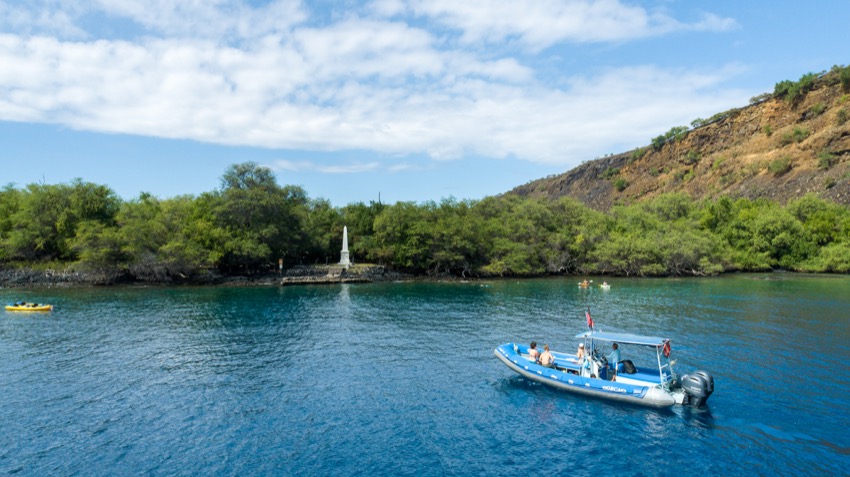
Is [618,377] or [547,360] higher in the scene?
[547,360]

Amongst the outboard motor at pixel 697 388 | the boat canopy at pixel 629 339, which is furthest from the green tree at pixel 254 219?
→ the outboard motor at pixel 697 388

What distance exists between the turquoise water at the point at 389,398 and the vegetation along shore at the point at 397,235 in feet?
90.0

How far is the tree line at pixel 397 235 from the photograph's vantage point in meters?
77.1

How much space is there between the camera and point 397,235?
88438 millimetres

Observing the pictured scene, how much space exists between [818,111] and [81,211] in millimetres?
179352

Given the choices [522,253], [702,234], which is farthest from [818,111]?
[522,253]

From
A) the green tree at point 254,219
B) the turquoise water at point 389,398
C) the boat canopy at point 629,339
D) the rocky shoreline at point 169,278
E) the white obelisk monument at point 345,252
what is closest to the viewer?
the turquoise water at point 389,398

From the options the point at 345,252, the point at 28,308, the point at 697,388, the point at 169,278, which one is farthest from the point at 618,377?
the point at 169,278

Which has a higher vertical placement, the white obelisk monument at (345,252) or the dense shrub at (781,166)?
the dense shrub at (781,166)

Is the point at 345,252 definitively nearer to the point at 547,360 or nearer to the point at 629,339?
the point at 547,360

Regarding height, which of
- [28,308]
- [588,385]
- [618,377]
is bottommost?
[588,385]

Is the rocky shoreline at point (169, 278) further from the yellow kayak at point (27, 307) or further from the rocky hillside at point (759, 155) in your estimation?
the rocky hillside at point (759, 155)

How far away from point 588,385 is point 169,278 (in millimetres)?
69989

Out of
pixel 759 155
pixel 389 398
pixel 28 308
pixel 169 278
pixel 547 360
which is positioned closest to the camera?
pixel 389 398
